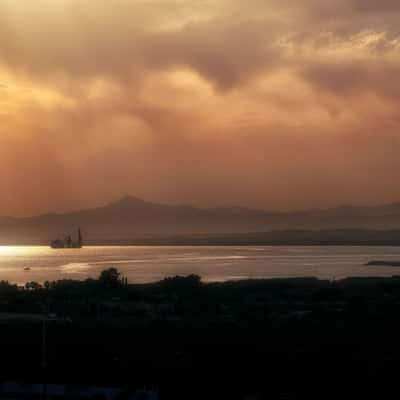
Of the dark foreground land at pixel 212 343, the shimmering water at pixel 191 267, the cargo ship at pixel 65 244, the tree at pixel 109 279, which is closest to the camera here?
the dark foreground land at pixel 212 343

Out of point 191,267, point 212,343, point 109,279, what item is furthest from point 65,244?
point 212,343

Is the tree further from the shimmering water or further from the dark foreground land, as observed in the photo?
the shimmering water

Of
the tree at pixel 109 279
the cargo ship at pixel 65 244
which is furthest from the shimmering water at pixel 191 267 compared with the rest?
the tree at pixel 109 279

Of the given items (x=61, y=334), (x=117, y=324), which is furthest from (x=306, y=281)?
(x=61, y=334)

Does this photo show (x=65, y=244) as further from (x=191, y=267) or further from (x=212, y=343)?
(x=212, y=343)

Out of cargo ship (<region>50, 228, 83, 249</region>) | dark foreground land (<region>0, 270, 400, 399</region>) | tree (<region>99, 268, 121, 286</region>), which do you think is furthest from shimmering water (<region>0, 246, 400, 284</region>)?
dark foreground land (<region>0, 270, 400, 399</region>)

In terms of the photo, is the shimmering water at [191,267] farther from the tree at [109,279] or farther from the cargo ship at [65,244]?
the tree at [109,279]

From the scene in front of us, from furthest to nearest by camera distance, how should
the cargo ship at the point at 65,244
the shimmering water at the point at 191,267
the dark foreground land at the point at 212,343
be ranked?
the cargo ship at the point at 65,244 → the shimmering water at the point at 191,267 → the dark foreground land at the point at 212,343

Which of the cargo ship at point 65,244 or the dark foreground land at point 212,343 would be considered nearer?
the dark foreground land at point 212,343
